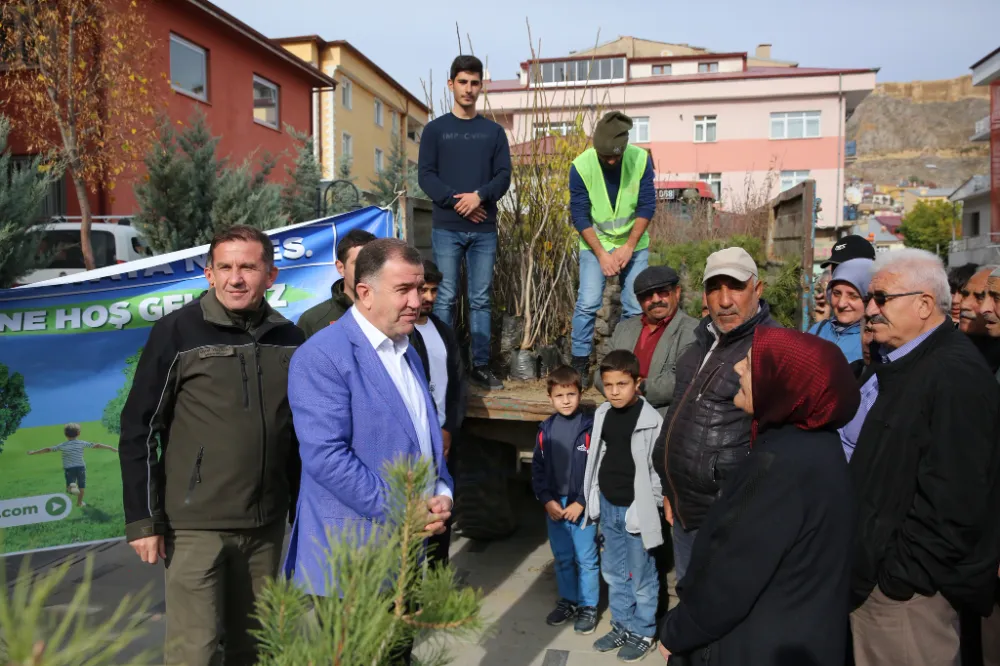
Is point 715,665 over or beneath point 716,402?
beneath

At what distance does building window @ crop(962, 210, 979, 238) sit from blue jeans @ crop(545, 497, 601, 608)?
176 ft

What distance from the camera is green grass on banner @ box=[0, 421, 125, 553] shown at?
3.83 meters

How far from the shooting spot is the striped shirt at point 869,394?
2453 mm

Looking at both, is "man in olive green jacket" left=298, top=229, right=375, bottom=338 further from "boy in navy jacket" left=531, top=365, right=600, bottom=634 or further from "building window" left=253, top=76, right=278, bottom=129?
"building window" left=253, top=76, right=278, bottom=129

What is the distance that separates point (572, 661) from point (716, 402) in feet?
5.52

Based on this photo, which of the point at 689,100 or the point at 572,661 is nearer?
the point at 572,661

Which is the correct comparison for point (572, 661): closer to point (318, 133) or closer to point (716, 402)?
point (716, 402)

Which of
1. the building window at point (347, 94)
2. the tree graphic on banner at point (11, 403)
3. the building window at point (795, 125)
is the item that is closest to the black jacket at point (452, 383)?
the tree graphic on banner at point (11, 403)

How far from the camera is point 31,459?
12.7 feet

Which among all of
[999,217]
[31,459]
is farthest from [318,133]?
[999,217]

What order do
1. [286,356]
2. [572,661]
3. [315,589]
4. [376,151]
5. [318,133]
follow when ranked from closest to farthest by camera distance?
[315,589], [286,356], [572,661], [318,133], [376,151]

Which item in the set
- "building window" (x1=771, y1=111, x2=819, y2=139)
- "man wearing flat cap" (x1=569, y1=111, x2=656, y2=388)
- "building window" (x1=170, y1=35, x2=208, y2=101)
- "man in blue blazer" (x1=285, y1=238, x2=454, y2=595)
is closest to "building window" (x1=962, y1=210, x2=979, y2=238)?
"building window" (x1=771, y1=111, x2=819, y2=139)

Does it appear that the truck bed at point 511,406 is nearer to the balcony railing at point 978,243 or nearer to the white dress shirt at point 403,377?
the white dress shirt at point 403,377

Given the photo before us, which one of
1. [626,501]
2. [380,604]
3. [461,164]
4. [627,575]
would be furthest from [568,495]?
[380,604]
